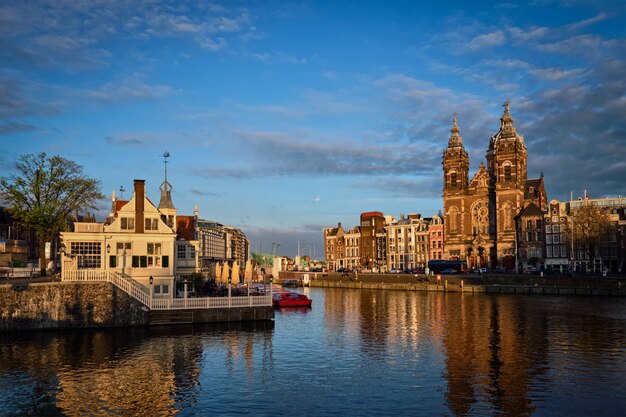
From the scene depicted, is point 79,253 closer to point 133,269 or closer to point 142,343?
point 133,269

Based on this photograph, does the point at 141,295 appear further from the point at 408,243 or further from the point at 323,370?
the point at 408,243

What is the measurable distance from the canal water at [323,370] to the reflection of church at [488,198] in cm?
8370

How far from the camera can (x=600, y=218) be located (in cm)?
11556

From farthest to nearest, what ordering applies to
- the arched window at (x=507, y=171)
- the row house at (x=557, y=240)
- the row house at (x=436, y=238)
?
the row house at (x=436, y=238), the arched window at (x=507, y=171), the row house at (x=557, y=240)

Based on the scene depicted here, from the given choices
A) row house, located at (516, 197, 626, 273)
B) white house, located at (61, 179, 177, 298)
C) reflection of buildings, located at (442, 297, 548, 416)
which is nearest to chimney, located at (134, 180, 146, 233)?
white house, located at (61, 179, 177, 298)

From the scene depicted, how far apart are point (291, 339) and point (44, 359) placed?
20687mm

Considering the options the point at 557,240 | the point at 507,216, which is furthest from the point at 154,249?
the point at 507,216

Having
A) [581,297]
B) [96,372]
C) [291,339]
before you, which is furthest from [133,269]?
[581,297]

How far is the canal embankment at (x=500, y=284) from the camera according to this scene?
10062 centimetres

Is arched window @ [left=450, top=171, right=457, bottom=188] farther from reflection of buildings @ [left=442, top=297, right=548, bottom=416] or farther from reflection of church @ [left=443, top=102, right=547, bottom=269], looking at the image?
reflection of buildings @ [left=442, top=297, right=548, bottom=416]

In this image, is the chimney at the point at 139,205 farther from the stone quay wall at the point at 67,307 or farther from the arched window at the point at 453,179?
the arched window at the point at 453,179

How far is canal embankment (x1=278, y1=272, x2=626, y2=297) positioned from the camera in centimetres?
10062

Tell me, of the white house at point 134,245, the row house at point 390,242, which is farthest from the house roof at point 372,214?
the white house at point 134,245

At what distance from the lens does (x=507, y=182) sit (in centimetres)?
14375
